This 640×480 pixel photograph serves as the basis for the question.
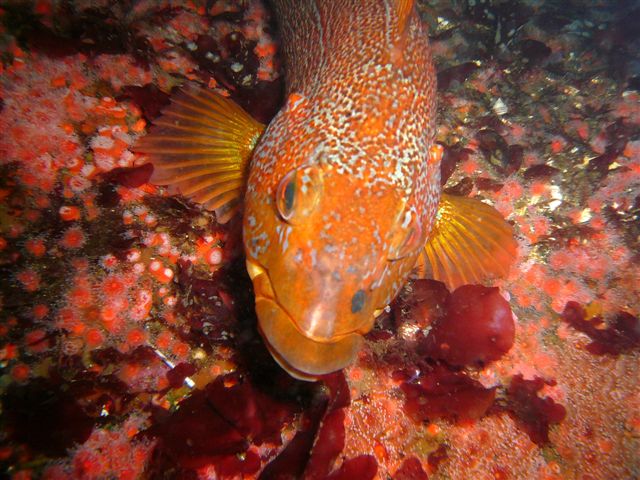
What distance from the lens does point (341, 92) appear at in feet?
12.3

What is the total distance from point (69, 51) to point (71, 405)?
12.3 ft

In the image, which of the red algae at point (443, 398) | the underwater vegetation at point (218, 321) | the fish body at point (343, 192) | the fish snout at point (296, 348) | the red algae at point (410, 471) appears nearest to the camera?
the fish snout at point (296, 348)

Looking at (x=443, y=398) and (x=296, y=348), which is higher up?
(x=296, y=348)

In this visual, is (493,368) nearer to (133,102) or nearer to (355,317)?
(355,317)

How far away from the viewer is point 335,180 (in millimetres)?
2898

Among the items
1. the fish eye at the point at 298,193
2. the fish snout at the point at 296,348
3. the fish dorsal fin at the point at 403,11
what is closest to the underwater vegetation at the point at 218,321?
the fish snout at the point at 296,348

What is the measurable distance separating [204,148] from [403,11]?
2843mm

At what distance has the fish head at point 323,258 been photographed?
2.53 m

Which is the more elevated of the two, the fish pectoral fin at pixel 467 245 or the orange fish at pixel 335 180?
the orange fish at pixel 335 180

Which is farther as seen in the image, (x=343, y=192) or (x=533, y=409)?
(x=533, y=409)

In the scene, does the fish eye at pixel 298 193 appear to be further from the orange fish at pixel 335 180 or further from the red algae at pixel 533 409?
the red algae at pixel 533 409

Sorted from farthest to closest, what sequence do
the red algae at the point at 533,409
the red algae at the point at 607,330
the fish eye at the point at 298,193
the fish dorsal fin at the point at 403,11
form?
the red algae at the point at 607,330 < the fish dorsal fin at the point at 403,11 < the red algae at the point at 533,409 < the fish eye at the point at 298,193

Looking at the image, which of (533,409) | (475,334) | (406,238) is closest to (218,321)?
(406,238)

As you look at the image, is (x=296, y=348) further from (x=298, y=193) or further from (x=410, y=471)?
(x=410, y=471)
